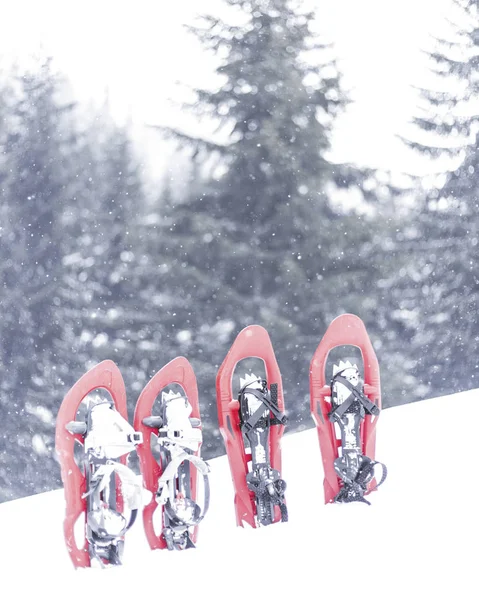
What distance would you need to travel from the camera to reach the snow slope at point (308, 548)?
6.47 ft

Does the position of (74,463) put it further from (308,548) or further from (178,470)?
(308,548)

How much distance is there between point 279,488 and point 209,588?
65cm

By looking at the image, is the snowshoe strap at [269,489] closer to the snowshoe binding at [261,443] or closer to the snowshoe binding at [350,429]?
the snowshoe binding at [261,443]

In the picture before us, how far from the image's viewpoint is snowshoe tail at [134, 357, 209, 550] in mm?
2334

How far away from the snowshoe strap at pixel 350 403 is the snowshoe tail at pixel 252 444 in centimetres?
22

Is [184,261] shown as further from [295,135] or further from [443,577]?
[443,577]

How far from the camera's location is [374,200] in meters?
5.55

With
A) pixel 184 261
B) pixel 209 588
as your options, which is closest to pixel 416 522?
pixel 209 588

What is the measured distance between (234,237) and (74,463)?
3104 mm

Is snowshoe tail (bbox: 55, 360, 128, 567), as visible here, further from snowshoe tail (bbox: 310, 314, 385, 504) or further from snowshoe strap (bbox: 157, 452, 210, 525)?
snowshoe tail (bbox: 310, 314, 385, 504)

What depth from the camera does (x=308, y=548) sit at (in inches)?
88.0

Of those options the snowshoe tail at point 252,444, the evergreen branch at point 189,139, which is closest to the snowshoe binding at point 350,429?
the snowshoe tail at point 252,444

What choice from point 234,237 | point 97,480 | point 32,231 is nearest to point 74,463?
point 97,480

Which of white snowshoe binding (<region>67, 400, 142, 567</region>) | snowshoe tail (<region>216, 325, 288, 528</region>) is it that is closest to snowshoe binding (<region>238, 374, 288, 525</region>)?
snowshoe tail (<region>216, 325, 288, 528</region>)
